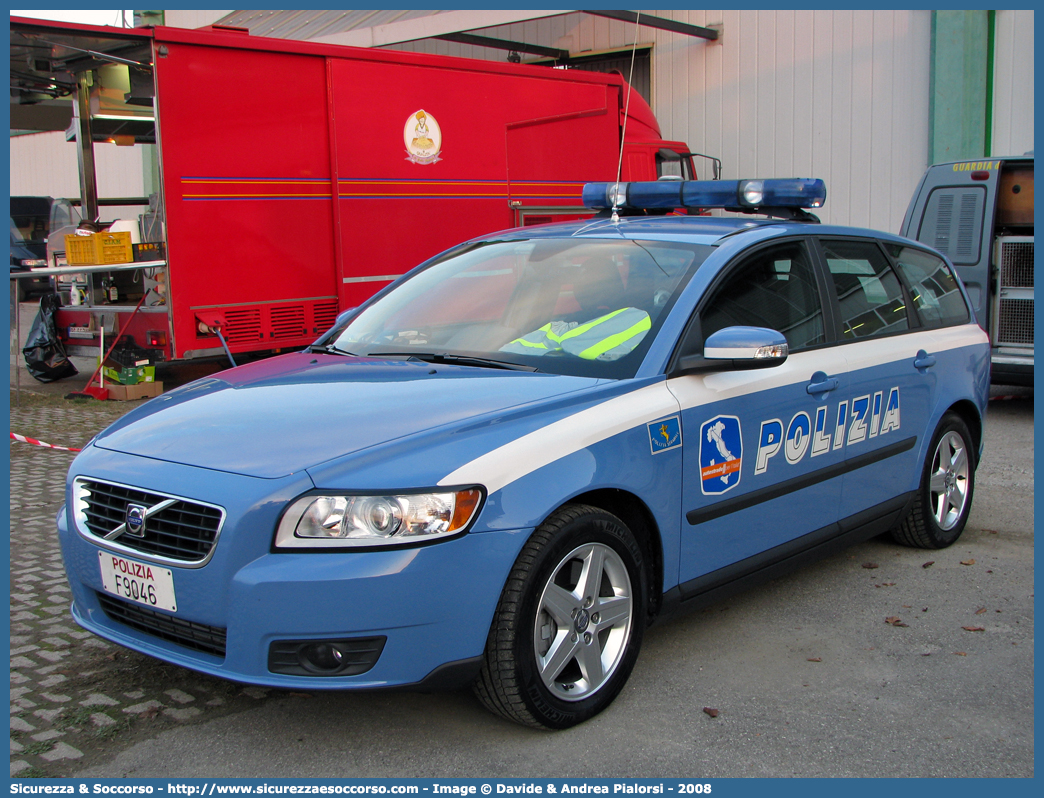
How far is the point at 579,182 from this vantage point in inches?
462

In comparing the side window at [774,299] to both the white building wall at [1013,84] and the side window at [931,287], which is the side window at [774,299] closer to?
the side window at [931,287]

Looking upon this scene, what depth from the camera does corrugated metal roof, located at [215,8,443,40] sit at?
1730cm

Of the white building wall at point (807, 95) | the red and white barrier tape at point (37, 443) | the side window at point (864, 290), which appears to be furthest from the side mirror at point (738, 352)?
the white building wall at point (807, 95)

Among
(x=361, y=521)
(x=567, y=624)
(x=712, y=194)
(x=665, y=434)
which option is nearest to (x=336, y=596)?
(x=361, y=521)

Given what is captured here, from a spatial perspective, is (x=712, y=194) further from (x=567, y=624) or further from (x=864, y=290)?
(x=567, y=624)

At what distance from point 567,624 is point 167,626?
1195 mm

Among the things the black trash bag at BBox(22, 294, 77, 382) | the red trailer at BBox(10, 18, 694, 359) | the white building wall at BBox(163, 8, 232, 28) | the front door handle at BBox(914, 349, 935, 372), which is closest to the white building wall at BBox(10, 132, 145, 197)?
the white building wall at BBox(163, 8, 232, 28)

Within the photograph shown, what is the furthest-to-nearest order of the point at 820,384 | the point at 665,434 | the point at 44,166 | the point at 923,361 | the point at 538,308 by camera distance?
the point at 44,166
the point at 923,361
the point at 820,384
the point at 538,308
the point at 665,434

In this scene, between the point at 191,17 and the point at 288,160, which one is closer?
the point at 288,160

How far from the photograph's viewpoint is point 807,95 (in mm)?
15414

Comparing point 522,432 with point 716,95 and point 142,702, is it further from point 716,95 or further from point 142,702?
point 716,95

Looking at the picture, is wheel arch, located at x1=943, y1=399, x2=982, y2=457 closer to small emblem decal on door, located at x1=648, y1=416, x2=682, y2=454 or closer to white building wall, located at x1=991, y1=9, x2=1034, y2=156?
small emblem decal on door, located at x1=648, y1=416, x2=682, y2=454

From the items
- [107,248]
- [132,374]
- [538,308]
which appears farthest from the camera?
[132,374]

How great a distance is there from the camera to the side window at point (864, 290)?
4379 millimetres
